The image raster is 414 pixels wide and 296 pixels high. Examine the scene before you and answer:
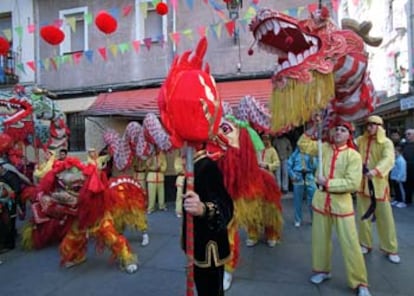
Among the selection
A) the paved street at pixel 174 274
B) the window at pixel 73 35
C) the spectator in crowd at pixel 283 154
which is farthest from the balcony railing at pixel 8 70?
the spectator in crowd at pixel 283 154

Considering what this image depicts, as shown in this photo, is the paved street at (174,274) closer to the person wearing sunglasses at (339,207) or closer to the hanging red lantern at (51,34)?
the person wearing sunglasses at (339,207)

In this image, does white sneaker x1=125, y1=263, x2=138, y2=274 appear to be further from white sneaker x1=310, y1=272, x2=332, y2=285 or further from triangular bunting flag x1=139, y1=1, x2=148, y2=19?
triangular bunting flag x1=139, y1=1, x2=148, y2=19

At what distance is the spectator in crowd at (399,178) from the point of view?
8422mm

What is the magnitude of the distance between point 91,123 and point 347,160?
888 cm

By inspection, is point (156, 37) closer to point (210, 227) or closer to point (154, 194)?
point (154, 194)

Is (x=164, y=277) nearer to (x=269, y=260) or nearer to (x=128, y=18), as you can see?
(x=269, y=260)

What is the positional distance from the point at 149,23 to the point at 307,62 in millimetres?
8484

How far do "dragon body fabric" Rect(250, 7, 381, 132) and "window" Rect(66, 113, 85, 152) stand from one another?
8.89 m

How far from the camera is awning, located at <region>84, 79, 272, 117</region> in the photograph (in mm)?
8859

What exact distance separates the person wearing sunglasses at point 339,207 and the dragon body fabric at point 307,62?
15.7 inches

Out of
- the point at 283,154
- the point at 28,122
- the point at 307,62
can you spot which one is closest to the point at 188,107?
the point at 307,62

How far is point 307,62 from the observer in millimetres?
3547

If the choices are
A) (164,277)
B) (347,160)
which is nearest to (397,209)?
(347,160)

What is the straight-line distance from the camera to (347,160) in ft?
12.6
